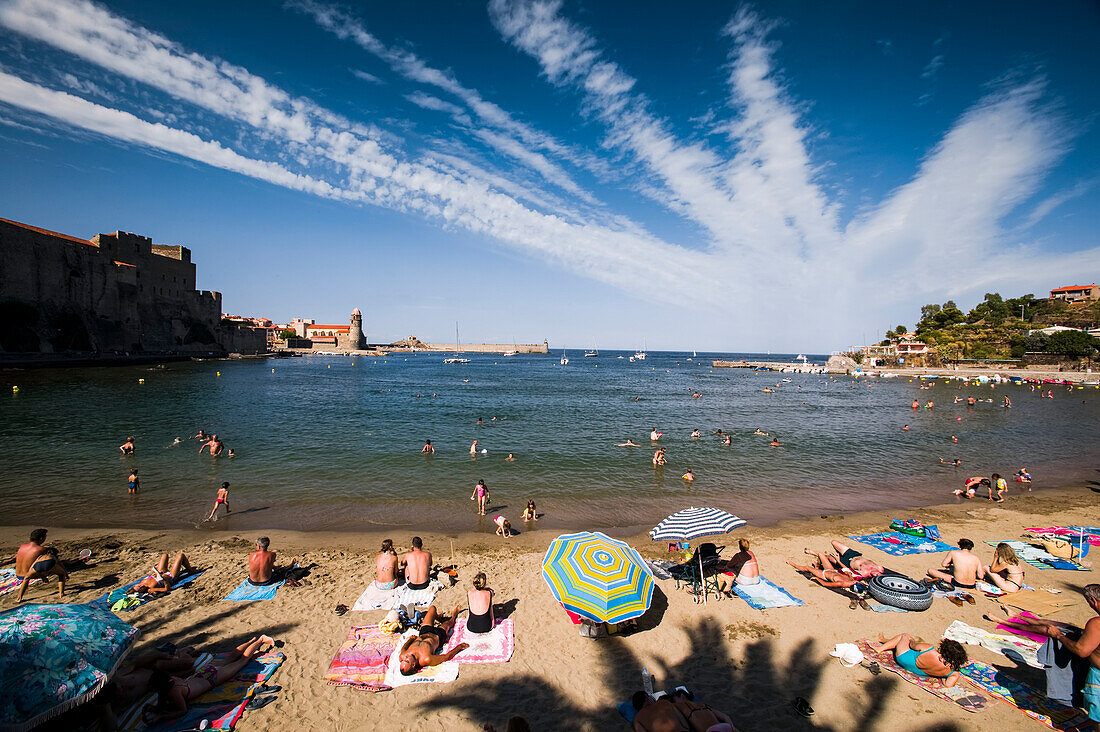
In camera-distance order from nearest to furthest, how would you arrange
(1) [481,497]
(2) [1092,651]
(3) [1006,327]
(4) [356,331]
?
(2) [1092,651]
(1) [481,497]
(3) [1006,327]
(4) [356,331]

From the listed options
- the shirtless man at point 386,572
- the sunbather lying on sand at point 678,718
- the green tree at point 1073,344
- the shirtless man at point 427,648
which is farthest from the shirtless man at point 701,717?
the green tree at point 1073,344

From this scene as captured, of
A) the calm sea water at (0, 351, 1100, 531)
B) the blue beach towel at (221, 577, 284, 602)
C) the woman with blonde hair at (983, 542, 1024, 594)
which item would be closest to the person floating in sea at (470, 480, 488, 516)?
the calm sea water at (0, 351, 1100, 531)

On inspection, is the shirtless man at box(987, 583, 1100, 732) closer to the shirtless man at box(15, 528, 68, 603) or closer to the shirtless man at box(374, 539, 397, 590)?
the shirtless man at box(374, 539, 397, 590)

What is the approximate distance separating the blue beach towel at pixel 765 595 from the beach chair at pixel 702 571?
0.46 m

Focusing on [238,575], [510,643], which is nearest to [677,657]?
[510,643]

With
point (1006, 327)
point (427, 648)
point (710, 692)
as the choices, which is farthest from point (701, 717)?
point (1006, 327)

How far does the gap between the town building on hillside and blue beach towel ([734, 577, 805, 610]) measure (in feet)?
457

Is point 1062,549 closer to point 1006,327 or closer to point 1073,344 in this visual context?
point 1073,344

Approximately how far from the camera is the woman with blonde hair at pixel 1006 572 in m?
8.57

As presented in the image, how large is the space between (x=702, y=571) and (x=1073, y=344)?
100 metres

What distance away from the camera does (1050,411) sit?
37.8m

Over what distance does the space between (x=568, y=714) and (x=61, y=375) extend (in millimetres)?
62815

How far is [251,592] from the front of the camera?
333 inches

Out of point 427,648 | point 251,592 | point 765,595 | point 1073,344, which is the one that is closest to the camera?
point 427,648
